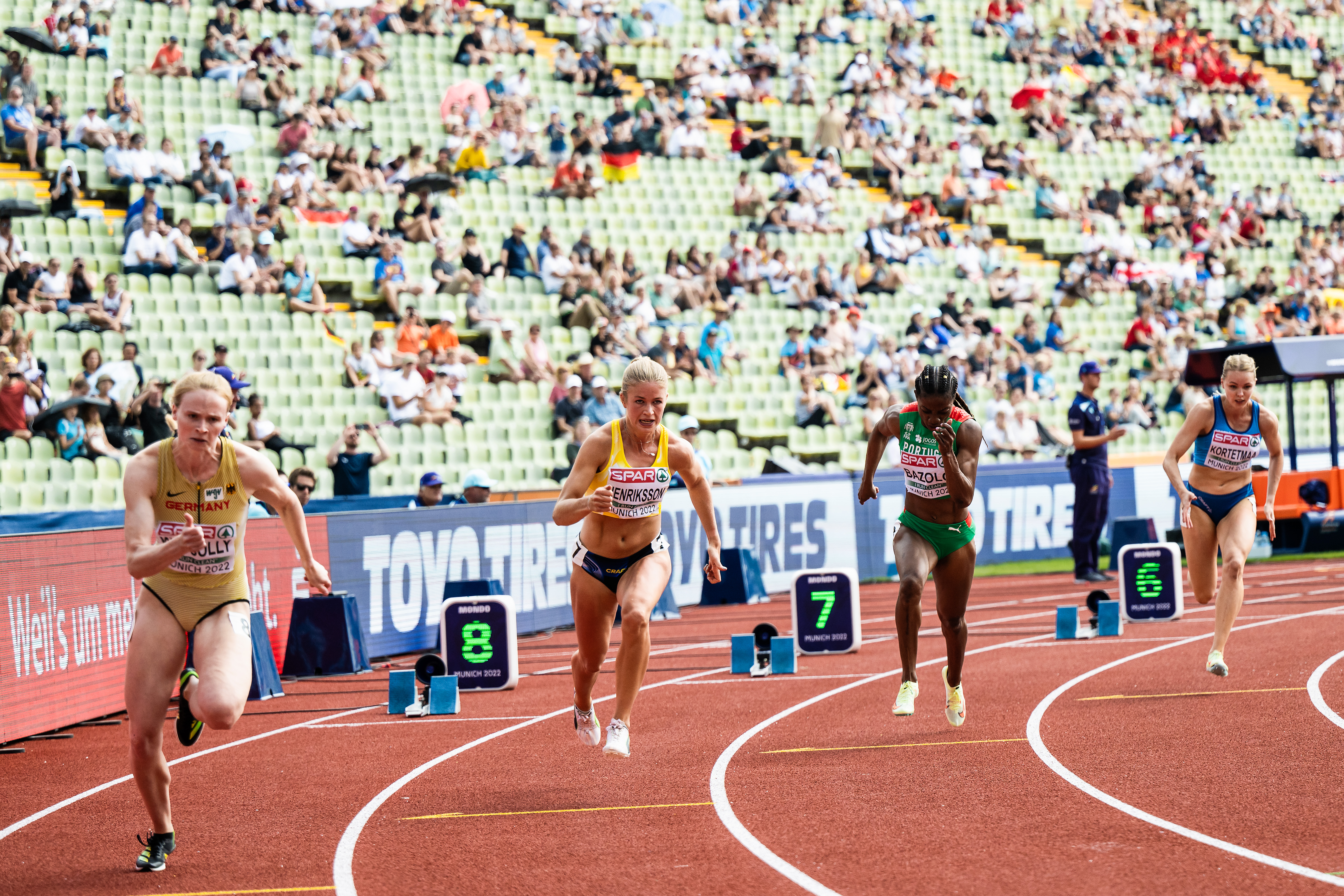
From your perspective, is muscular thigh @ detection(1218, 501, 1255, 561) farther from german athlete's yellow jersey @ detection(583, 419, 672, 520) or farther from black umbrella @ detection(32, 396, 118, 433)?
black umbrella @ detection(32, 396, 118, 433)

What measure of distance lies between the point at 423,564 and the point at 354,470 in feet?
10.8

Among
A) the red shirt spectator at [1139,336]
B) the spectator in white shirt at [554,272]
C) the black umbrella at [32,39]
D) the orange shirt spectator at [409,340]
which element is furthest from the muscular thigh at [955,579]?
the red shirt spectator at [1139,336]

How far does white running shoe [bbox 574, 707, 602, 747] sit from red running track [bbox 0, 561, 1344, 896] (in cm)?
20

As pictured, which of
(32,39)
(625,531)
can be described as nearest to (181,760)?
(625,531)

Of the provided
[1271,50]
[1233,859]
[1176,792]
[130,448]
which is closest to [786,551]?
[130,448]

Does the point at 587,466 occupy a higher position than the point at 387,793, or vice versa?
the point at 587,466

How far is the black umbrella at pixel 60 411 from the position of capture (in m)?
15.8

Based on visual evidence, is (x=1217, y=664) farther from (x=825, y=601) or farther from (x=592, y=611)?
(x=592, y=611)

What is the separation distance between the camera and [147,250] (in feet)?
63.8

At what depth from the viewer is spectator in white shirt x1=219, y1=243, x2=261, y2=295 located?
19875mm

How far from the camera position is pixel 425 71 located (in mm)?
25172

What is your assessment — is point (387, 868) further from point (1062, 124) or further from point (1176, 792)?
point (1062, 124)

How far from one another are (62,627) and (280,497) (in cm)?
449

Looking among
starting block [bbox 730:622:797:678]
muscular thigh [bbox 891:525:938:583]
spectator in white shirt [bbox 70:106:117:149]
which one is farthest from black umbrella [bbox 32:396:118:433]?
muscular thigh [bbox 891:525:938:583]
